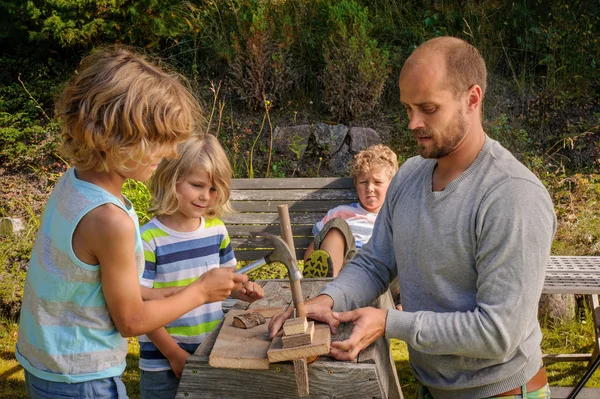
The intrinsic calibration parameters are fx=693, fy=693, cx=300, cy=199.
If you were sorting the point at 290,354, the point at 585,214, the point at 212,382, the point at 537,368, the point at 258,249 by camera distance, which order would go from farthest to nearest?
the point at 585,214 → the point at 258,249 → the point at 537,368 → the point at 212,382 → the point at 290,354

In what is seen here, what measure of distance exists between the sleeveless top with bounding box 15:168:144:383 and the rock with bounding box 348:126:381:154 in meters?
4.77

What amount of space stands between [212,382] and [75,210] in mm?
637

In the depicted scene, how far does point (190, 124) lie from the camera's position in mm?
2152

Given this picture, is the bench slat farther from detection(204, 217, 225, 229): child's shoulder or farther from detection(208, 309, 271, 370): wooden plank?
detection(208, 309, 271, 370): wooden plank

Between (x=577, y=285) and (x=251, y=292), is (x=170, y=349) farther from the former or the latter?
(x=577, y=285)

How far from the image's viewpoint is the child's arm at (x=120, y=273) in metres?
1.93

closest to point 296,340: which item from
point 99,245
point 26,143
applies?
point 99,245

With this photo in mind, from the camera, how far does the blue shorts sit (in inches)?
114

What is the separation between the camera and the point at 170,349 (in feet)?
9.16

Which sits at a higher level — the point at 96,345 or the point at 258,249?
the point at 96,345

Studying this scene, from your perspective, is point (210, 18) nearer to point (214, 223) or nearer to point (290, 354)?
point (214, 223)

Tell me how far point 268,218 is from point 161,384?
7.35ft

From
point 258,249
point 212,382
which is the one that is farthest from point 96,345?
point 258,249

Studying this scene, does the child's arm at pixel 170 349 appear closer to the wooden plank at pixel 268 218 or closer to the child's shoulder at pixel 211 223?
the child's shoulder at pixel 211 223
